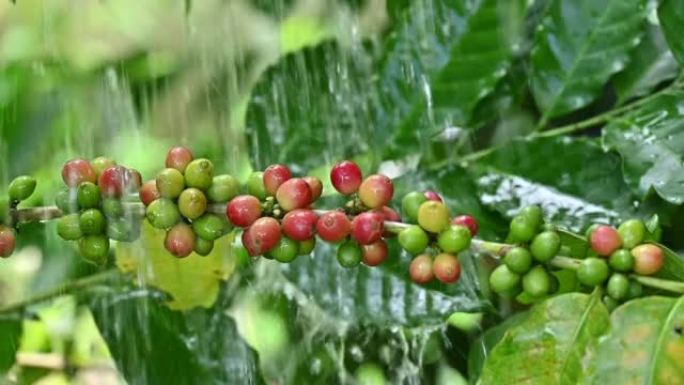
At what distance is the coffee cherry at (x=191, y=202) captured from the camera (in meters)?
0.43

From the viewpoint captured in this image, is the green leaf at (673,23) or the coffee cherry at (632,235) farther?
the green leaf at (673,23)

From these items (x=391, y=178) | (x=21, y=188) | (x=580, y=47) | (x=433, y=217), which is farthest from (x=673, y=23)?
(x=21, y=188)

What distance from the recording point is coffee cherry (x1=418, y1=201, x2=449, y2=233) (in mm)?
442

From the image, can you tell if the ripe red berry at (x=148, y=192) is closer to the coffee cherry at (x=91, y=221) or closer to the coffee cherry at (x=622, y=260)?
the coffee cherry at (x=91, y=221)

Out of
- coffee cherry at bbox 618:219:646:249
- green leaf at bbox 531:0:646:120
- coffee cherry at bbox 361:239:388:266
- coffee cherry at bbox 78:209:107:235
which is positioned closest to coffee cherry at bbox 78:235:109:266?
coffee cherry at bbox 78:209:107:235

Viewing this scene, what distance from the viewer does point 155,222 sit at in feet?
1.43

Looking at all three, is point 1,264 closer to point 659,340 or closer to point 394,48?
point 394,48

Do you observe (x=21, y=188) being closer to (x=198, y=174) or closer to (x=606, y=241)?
(x=198, y=174)

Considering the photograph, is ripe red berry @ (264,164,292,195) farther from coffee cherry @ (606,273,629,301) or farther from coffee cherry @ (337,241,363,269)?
coffee cherry @ (606,273,629,301)

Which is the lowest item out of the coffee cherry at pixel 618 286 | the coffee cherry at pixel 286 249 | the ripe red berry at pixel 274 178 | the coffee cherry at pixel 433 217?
the coffee cherry at pixel 618 286

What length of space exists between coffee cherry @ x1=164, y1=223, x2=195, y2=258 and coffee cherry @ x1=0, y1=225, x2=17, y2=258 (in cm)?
6

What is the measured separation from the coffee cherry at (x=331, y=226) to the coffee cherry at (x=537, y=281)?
78 millimetres

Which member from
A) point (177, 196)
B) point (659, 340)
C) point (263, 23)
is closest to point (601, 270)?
point (659, 340)

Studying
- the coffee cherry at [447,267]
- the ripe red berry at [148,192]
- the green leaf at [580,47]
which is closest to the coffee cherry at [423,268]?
the coffee cherry at [447,267]
